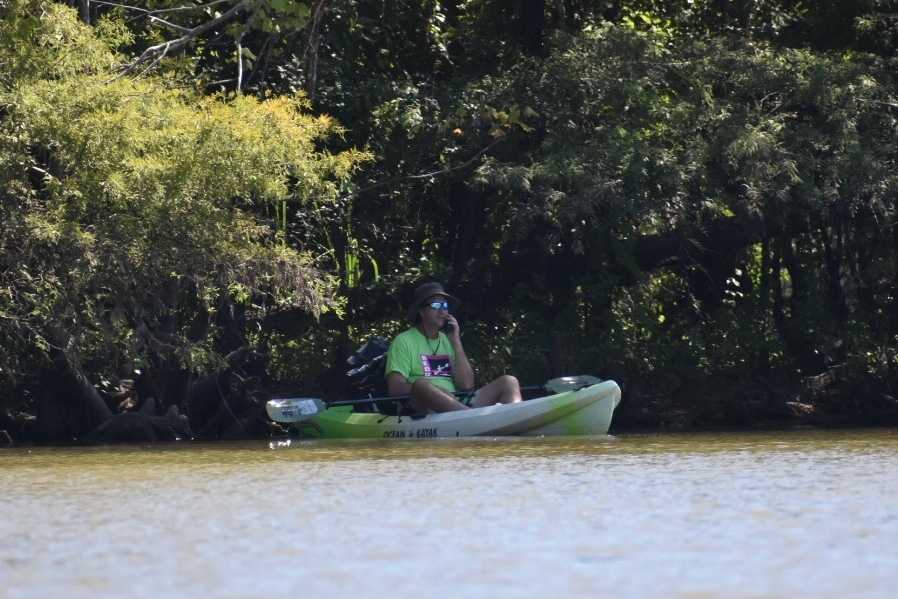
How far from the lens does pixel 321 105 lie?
15.9 meters

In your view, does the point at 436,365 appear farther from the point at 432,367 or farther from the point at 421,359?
the point at 421,359

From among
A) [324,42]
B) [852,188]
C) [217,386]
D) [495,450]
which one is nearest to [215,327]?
[217,386]

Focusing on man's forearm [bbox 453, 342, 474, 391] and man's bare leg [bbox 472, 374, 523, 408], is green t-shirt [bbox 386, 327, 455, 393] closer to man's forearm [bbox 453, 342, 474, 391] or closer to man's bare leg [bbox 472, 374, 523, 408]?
man's forearm [bbox 453, 342, 474, 391]

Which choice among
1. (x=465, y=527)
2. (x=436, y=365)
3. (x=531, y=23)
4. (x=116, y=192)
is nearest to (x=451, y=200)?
(x=531, y=23)

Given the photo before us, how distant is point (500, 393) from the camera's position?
1317cm

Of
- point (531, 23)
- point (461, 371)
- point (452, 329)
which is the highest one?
point (531, 23)

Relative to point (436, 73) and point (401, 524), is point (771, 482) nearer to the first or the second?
point (401, 524)

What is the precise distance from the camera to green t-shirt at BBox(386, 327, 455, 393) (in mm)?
13227

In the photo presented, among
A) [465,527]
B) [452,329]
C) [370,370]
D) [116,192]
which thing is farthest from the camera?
[370,370]

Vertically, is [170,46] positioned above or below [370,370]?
above

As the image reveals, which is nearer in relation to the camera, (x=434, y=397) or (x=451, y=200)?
(x=434, y=397)

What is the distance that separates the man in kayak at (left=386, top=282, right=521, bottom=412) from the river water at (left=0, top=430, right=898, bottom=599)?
10.1 ft

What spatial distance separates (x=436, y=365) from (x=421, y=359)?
0.16 metres

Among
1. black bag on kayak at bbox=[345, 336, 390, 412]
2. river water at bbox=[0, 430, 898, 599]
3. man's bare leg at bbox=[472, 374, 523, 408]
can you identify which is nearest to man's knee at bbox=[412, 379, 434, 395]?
man's bare leg at bbox=[472, 374, 523, 408]
